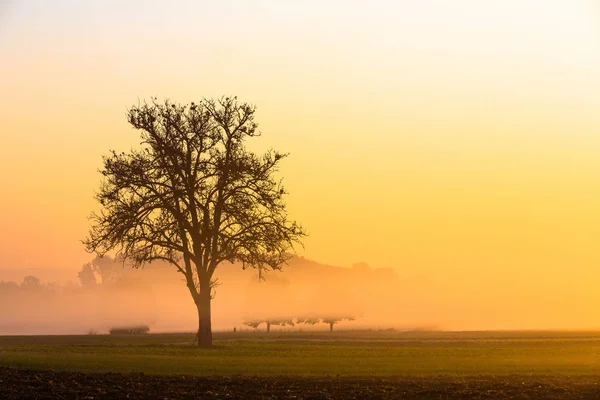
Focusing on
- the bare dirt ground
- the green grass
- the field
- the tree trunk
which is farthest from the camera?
the tree trunk

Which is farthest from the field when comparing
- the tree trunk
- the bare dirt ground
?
the tree trunk

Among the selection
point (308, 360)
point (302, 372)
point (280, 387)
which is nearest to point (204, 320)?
point (308, 360)

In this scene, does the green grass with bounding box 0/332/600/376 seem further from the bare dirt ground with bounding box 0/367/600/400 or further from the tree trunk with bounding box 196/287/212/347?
the bare dirt ground with bounding box 0/367/600/400

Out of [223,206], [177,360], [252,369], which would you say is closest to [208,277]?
[223,206]

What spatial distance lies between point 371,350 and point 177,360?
15.7 metres

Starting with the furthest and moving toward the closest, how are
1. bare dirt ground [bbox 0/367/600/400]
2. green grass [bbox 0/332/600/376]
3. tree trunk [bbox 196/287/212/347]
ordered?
1. tree trunk [bbox 196/287/212/347]
2. green grass [bbox 0/332/600/376]
3. bare dirt ground [bbox 0/367/600/400]

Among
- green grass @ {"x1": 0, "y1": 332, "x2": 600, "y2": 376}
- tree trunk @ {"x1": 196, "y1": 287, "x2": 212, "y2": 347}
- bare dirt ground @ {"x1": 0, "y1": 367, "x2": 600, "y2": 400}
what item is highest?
tree trunk @ {"x1": 196, "y1": 287, "x2": 212, "y2": 347}

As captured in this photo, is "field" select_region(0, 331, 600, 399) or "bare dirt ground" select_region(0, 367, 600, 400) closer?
"bare dirt ground" select_region(0, 367, 600, 400)

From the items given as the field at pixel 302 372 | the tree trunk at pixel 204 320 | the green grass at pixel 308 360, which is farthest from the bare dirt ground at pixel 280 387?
the tree trunk at pixel 204 320

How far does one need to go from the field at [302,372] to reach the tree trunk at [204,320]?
12.0ft

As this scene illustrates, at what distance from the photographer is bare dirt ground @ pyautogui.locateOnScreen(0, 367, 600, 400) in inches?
1596

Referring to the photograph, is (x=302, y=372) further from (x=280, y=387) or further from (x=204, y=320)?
(x=204, y=320)

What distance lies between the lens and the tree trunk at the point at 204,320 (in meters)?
69.2

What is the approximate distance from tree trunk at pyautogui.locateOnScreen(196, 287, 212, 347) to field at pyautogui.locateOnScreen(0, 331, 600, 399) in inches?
144
